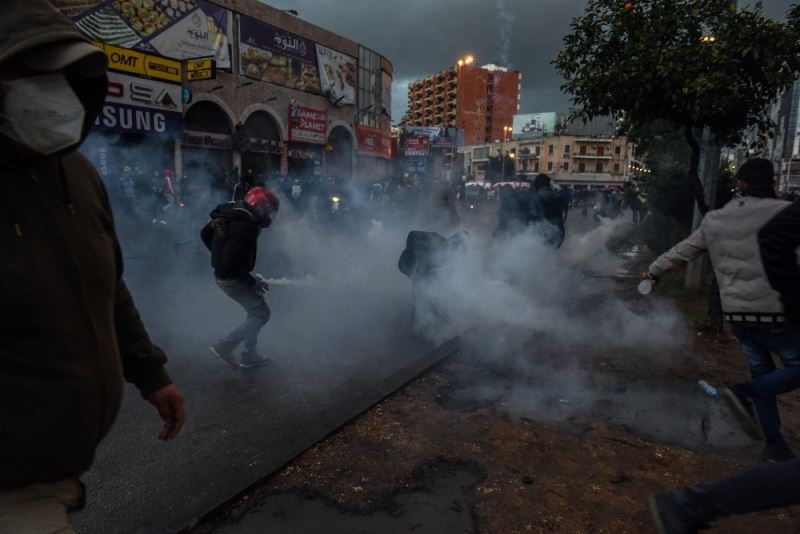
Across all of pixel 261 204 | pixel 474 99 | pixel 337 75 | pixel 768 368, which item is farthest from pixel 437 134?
pixel 474 99

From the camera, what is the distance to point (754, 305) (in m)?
3.06

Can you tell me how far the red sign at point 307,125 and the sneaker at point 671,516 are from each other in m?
24.4

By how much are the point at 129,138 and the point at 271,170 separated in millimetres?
7651

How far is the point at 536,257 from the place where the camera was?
9.28 metres

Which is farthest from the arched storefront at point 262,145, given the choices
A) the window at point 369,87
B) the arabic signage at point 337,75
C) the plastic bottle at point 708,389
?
the plastic bottle at point 708,389

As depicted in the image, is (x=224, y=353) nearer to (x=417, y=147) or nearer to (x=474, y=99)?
(x=417, y=147)

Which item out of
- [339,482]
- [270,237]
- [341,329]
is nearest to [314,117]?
[270,237]

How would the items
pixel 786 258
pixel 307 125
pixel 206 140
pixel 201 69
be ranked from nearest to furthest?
pixel 786 258 → pixel 201 69 → pixel 206 140 → pixel 307 125

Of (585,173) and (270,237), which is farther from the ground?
(585,173)

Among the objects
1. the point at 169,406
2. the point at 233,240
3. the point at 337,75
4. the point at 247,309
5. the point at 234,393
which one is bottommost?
the point at 234,393

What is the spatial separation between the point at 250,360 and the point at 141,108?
13.9 meters

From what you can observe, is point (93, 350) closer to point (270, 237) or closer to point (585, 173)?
point (270, 237)

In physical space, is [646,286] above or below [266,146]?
below

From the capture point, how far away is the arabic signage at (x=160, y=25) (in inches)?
612
